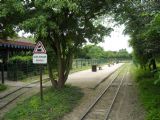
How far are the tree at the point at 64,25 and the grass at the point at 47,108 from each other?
302 cm

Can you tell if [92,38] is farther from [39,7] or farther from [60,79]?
[39,7]

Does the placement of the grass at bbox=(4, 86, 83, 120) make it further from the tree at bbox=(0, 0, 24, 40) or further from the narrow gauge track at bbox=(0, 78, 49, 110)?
the tree at bbox=(0, 0, 24, 40)

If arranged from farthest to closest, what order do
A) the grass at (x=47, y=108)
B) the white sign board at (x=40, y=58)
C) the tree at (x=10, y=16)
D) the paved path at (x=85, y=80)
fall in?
the paved path at (x=85, y=80)
the tree at (x=10, y=16)
the white sign board at (x=40, y=58)
the grass at (x=47, y=108)

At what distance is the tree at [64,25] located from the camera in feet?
54.6

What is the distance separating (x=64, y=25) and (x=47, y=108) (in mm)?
6296

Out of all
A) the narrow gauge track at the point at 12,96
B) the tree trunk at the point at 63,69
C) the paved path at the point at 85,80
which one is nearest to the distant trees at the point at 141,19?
the tree trunk at the point at 63,69

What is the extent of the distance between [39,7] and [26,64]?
14.0 meters

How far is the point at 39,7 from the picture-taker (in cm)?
1755

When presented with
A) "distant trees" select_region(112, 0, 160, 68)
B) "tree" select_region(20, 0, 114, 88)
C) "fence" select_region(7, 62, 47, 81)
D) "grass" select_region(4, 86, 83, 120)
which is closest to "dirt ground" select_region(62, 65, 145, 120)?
"grass" select_region(4, 86, 83, 120)

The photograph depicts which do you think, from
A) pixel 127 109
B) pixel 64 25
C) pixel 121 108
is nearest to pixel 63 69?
pixel 64 25

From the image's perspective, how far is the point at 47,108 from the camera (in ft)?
48.3

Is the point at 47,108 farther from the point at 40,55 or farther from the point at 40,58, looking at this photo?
the point at 40,55

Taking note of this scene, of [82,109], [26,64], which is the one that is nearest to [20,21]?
[82,109]

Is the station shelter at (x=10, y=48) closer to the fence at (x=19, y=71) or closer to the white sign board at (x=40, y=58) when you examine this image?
the fence at (x=19, y=71)
